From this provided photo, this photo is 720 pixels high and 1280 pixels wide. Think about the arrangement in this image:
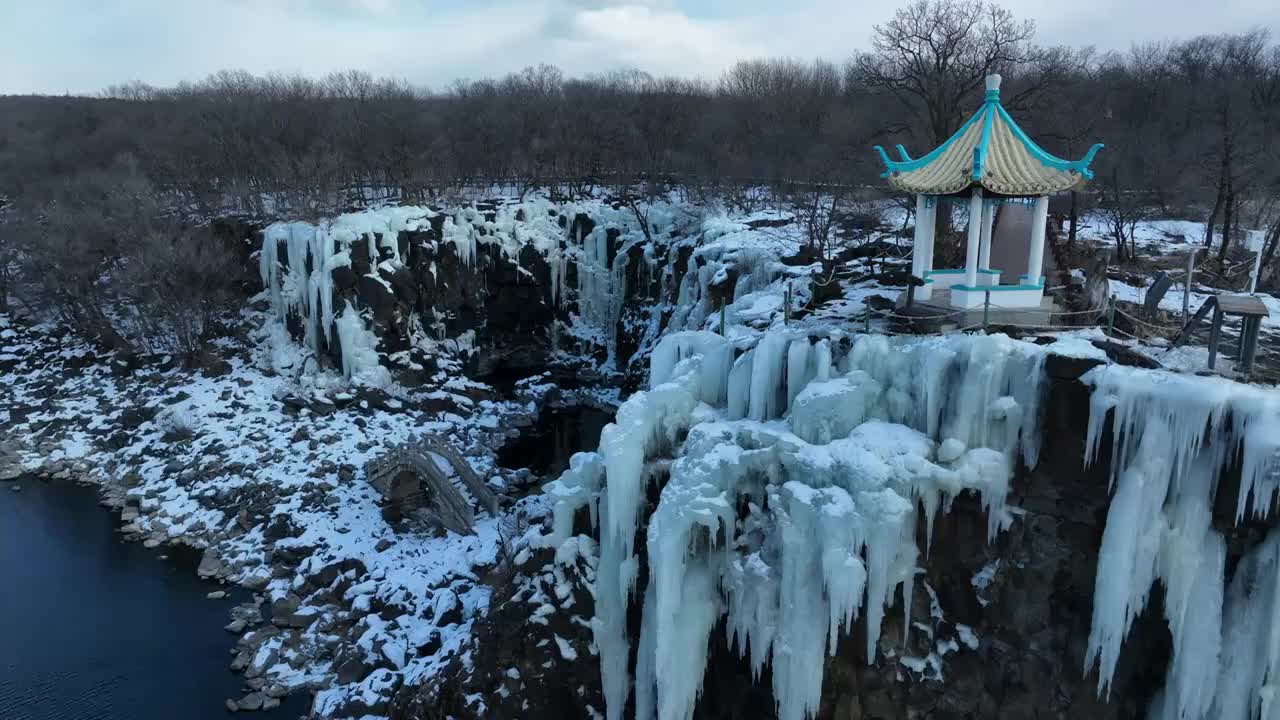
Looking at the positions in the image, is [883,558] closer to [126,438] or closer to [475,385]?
[475,385]

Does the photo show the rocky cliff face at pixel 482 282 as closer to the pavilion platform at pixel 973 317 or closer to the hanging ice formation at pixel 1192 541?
the pavilion platform at pixel 973 317

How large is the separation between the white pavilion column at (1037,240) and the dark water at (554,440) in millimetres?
10283

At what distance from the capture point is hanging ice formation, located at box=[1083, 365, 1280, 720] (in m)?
6.82

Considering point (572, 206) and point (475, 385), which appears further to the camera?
point (572, 206)

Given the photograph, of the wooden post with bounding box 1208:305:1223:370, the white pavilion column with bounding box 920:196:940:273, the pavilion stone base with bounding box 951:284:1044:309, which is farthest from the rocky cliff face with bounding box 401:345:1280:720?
→ the white pavilion column with bounding box 920:196:940:273

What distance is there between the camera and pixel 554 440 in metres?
19.7

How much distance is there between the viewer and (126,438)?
1831 cm

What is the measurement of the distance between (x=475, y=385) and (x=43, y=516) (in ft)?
34.4

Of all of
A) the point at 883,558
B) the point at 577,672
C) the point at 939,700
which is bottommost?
the point at 577,672

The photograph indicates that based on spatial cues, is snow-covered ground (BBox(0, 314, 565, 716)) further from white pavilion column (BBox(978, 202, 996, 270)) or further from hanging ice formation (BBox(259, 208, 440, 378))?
white pavilion column (BBox(978, 202, 996, 270))

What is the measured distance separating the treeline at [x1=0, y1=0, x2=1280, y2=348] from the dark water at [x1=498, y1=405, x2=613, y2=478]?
8.98 meters

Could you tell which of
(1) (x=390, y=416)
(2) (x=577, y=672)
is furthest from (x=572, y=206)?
(2) (x=577, y=672)

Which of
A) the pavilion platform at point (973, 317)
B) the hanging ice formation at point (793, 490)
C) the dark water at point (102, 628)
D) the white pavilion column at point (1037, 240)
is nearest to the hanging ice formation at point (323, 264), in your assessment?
the dark water at point (102, 628)

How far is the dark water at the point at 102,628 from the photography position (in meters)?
10.8
